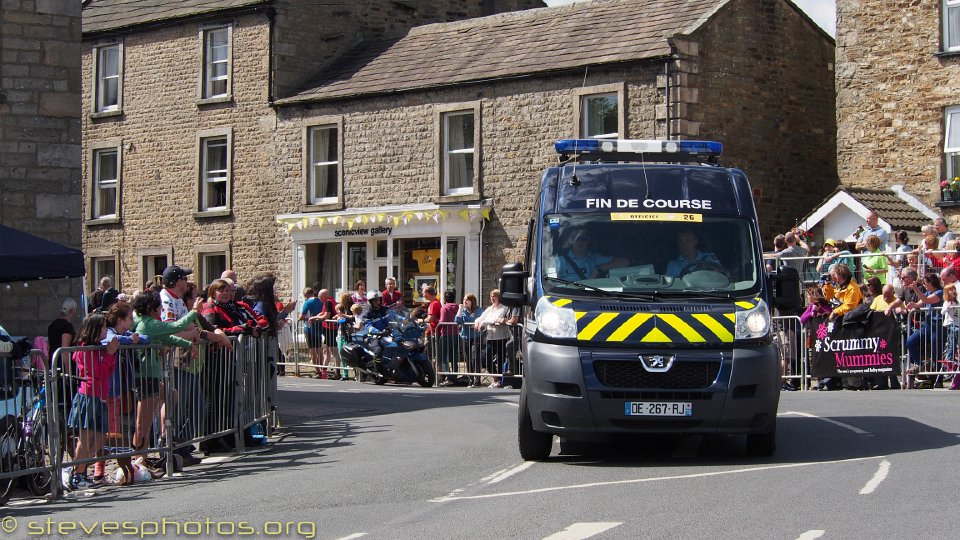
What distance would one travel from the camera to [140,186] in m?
39.3

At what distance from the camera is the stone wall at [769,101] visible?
97.9 feet

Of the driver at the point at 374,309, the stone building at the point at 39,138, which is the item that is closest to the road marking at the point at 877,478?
the stone building at the point at 39,138

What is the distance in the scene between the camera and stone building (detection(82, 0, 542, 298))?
119 ft

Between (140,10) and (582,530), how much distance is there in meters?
33.8

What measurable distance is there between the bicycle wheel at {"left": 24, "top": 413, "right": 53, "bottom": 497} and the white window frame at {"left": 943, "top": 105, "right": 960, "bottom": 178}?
870 inches

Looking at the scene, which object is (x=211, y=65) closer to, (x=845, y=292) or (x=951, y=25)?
(x=951, y=25)

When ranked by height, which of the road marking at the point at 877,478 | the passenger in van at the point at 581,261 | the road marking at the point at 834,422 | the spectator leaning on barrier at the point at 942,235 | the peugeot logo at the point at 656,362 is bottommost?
the road marking at the point at 877,478

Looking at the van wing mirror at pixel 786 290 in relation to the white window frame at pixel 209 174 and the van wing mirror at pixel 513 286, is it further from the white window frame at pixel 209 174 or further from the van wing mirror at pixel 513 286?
the white window frame at pixel 209 174

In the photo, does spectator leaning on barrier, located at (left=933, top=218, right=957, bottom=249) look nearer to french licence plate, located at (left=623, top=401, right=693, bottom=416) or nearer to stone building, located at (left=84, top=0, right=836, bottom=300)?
stone building, located at (left=84, top=0, right=836, bottom=300)

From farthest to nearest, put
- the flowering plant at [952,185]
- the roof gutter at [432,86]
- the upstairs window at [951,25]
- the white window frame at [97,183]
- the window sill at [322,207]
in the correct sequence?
the white window frame at [97,183]
the window sill at [322,207]
the roof gutter at [432,86]
the upstairs window at [951,25]
the flowering plant at [952,185]

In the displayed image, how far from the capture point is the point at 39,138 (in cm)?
2098

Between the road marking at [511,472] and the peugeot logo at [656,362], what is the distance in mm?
1413

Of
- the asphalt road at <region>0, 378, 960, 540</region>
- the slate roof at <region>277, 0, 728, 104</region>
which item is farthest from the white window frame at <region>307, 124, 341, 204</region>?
the asphalt road at <region>0, 378, 960, 540</region>

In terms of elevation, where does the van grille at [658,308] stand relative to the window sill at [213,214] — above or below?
below
